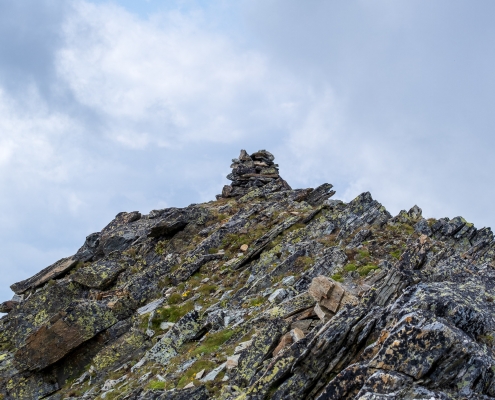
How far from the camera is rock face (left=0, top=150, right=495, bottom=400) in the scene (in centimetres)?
898

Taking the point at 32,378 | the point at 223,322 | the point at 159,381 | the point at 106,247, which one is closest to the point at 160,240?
the point at 106,247

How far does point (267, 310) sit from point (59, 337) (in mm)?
14227

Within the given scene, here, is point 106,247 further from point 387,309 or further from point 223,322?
point 387,309

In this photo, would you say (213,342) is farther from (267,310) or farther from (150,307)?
(150,307)

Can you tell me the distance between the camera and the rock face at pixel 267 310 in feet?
29.5

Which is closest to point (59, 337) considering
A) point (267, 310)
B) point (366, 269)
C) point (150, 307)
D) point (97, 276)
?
point (150, 307)

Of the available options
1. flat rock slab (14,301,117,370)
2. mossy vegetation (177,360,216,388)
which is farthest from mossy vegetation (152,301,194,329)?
mossy vegetation (177,360,216,388)

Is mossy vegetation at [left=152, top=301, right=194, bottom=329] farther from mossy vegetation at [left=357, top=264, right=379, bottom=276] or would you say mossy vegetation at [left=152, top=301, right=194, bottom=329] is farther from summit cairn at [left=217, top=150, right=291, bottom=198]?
summit cairn at [left=217, top=150, right=291, bottom=198]

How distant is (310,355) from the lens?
10883 mm

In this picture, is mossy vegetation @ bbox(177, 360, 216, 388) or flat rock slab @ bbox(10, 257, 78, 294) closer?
mossy vegetation @ bbox(177, 360, 216, 388)

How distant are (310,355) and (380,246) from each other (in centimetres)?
1503

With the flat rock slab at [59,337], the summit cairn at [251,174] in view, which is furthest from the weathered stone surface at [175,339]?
the summit cairn at [251,174]

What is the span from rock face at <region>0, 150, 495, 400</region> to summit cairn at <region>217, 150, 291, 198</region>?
21.2 feet

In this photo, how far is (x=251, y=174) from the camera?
57156mm
